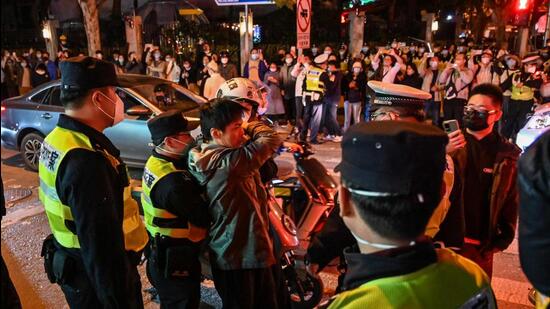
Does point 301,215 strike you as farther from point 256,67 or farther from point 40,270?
point 256,67

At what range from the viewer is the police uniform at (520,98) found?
9055mm

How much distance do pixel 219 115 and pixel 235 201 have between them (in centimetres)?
51

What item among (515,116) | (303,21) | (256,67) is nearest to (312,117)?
(303,21)

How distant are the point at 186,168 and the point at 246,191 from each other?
Answer: 0.42m

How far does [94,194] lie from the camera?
2.20 m

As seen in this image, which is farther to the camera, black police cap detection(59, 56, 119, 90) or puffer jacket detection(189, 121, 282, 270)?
puffer jacket detection(189, 121, 282, 270)

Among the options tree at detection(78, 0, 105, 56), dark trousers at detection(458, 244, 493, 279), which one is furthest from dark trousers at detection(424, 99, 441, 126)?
tree at detection(78, 0, 105, 56)

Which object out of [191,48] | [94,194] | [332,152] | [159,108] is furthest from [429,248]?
[191,48]

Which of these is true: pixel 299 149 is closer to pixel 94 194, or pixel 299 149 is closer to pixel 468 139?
pixel 468 139

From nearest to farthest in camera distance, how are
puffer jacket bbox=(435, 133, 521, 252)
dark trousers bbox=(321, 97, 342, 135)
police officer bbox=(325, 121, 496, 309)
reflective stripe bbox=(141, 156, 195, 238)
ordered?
police officer bbox=(325, 121, 496, 309)
puffer jacket bbox=(435, 133, 521, 252)
reflective stripe bbox=(141, 156, 195, 238)
dark trousers bbox=(321, 97, 342, 135)

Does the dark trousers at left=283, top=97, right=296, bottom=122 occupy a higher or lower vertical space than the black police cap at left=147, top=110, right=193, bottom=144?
lower

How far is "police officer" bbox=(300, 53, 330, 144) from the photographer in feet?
32.3

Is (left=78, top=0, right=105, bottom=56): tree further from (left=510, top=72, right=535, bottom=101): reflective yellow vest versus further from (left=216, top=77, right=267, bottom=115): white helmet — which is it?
(left=216, top=77, right=267, bottom=115): white helmet

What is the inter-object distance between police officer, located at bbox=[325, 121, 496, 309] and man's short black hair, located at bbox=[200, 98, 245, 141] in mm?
1447
